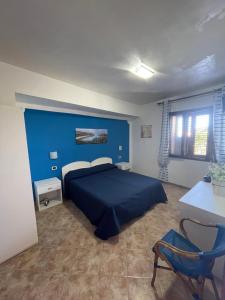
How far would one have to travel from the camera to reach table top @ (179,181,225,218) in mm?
1389

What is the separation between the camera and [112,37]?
1412mm

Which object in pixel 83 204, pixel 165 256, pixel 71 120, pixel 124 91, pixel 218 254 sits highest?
pixel 124 91

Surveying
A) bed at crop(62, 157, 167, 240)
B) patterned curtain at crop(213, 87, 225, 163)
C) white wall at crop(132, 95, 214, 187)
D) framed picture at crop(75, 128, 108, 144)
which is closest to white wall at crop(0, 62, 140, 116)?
framed picture at crop(75, 128, 108, 144)

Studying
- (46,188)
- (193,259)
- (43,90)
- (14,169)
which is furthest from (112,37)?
(46,188)

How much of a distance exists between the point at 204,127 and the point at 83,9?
328cm

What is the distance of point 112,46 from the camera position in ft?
5.08

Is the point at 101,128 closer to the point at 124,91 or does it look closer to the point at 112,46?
the point at 124,91

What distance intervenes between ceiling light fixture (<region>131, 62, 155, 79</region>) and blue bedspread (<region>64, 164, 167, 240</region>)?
203cm

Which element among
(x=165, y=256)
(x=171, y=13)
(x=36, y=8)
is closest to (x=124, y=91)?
(x=171, y=13)

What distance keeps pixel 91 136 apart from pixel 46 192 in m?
1.83

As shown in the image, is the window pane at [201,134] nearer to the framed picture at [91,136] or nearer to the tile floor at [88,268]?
the tile floor at [88,268]

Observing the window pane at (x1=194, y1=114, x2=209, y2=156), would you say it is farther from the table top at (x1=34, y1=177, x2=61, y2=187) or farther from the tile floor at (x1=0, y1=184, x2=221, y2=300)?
the table top at (x1=34, y1=177, x2=61, y2=187)

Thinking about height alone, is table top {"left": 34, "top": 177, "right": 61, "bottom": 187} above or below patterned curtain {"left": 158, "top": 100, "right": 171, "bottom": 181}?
below

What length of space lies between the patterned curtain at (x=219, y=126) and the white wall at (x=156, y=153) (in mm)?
253
